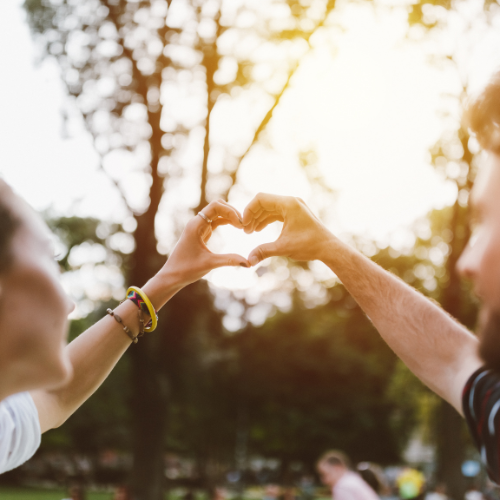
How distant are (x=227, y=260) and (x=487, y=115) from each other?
1077mm

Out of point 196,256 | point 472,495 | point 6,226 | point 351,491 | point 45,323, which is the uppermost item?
point 6,226

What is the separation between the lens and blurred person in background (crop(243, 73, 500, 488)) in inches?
52.6

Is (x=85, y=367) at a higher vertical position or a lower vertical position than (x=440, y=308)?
higher

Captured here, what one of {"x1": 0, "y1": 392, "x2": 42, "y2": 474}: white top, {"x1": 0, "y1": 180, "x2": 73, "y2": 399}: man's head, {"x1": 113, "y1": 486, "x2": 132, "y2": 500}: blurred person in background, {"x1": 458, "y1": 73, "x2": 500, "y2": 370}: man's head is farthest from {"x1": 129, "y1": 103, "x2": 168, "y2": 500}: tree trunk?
{"x1": 458, "y1": 73, "x2": 500, "y2": 370}: man's head

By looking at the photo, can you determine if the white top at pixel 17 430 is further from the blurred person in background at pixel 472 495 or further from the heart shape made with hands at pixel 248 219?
the blurred person in background at pixel 472 495

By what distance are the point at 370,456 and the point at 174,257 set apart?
1430 inches

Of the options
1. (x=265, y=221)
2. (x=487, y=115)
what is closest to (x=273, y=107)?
(x=265, y=221)

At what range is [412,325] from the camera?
209 cm

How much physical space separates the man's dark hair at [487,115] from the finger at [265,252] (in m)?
0.86

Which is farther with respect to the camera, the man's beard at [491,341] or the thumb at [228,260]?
the thumb at [228,260]

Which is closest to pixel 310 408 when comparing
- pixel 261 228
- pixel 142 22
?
pixel 142 22

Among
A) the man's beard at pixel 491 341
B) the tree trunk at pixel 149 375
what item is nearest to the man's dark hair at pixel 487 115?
the man's beard at pixel 491 341

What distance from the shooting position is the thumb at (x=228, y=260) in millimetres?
2230

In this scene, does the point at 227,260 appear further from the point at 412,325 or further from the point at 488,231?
the point at 488,231
